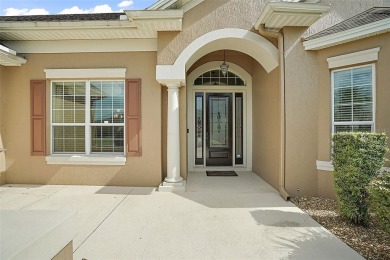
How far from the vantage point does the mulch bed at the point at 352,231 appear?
3150 millimetres

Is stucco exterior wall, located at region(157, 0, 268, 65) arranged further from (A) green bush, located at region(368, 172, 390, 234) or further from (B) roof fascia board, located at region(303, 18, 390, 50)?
(A) green bush, located at region(368, 172, 390, 234)

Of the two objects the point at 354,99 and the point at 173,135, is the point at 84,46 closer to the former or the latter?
the point at 173,135

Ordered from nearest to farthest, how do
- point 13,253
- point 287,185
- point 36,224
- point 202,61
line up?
point 13,253 < point 36,224 < point 287,185 < point 202,61

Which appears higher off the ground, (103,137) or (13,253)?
(103,137)

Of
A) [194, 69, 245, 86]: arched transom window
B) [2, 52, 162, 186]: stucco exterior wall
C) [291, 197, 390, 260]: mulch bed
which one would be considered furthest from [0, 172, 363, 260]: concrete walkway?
[194, 69, 245, 86]: arched transom window

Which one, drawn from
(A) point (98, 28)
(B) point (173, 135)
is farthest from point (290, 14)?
(A) point (98, 28)

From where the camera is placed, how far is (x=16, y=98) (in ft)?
21.2

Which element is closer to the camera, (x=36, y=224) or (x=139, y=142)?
(x=36, y=224)

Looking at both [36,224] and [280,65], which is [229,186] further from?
[36,224]

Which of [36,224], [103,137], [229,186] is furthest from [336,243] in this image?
[103,137]

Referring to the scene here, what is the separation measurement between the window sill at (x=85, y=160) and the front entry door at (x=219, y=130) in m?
3.23

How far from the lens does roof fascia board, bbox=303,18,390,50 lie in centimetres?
448

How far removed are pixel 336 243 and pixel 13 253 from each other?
365 centimetres

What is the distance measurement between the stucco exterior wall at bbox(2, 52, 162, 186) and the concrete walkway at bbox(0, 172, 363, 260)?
34 centimetres
